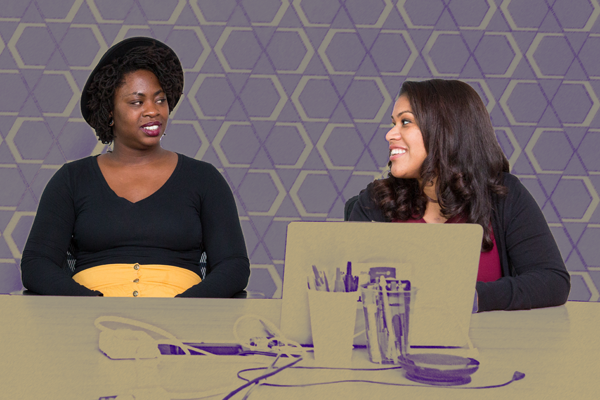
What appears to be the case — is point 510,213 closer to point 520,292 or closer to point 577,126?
point 520,292

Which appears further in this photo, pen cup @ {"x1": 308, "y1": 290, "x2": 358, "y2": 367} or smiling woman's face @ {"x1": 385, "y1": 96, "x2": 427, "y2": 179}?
smiling woman's face @ {"x1": 385, "y1": 96, "x2": 427, "y2": 179}

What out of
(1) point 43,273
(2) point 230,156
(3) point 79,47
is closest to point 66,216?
(1) point 43,273

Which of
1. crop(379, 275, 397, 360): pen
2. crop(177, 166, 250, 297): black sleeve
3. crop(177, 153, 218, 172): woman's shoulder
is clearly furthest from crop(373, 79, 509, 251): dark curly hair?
crop(379, 275, 397, 360): pen

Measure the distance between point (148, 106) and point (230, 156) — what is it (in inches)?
34.8

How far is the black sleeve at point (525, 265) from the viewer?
47.4 inches

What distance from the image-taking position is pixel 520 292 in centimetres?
123

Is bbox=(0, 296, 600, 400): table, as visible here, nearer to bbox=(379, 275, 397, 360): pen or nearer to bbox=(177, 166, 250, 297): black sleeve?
bbox=(379, 275, 397, 360): pen

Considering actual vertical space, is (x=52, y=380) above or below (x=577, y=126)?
below

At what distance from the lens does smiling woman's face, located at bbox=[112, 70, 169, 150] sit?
1.92 metres

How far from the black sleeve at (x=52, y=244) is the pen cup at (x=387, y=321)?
3.42 ft

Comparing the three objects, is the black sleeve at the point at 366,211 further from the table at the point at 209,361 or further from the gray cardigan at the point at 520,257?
the table at the point at 209,361

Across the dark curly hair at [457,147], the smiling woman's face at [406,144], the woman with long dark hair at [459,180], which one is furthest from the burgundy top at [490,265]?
the smiling woman's face at [406,144]

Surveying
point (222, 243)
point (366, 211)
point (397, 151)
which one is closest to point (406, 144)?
point (397, 151)

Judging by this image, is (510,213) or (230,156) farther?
(230,156)
